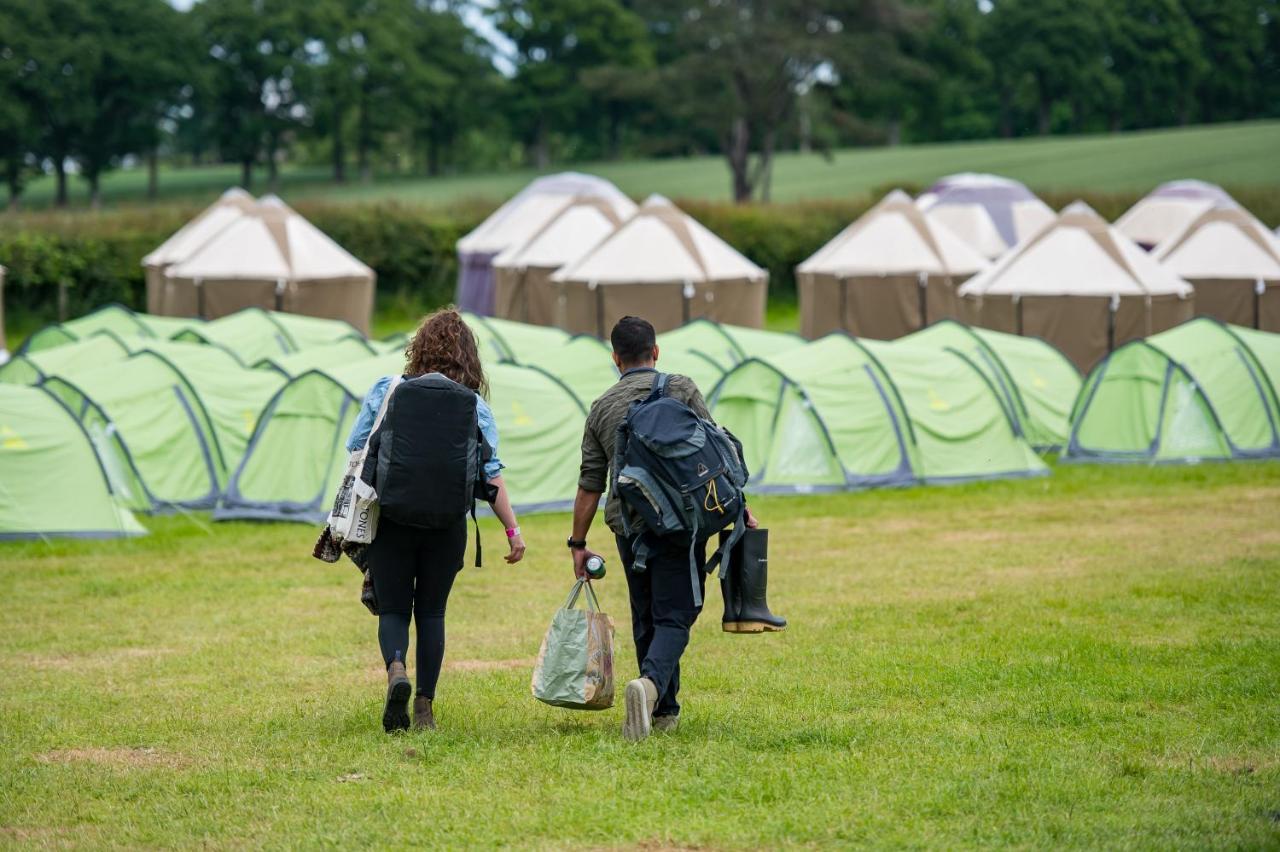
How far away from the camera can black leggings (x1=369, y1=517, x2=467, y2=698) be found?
6.64m

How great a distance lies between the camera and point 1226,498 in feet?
50.1

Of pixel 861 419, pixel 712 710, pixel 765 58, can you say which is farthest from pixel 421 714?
pixel 765 58

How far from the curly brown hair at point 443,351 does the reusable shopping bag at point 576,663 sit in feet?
3.40

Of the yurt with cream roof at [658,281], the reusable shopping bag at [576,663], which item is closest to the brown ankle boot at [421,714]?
the reusable shopping bag at [576,663]

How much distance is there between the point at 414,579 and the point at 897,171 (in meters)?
63.7

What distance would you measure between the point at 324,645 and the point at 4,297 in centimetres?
2821

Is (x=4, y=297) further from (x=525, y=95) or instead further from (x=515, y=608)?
(x=525, y=95)

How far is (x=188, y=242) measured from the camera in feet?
107

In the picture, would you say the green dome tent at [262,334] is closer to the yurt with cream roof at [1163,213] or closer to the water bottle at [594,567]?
the water bottle at [594,567]

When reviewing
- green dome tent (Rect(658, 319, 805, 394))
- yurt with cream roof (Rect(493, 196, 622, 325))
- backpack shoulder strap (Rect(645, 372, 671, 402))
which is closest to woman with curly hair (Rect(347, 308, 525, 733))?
backpack shoulder strap (Rect(645, 372, 671, 402))

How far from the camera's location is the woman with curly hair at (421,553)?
664 centimetres

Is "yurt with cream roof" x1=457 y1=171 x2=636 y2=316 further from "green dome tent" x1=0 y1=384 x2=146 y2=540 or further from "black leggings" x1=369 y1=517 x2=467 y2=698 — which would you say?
"black leggings" x1=369 y1=517 x2=467 y2=698

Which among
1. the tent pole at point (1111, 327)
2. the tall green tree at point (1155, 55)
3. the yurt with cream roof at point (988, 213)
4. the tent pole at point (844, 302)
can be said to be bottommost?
the tent pole at point (1111, 327)

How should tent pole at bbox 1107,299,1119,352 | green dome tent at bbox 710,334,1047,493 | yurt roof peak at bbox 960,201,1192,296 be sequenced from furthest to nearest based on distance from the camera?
yurt roof peak at bbox 960,201,1192,296, tent pole at bbox 1107,299,1119,352, green dome tent at bbox 710,334,1047,493
